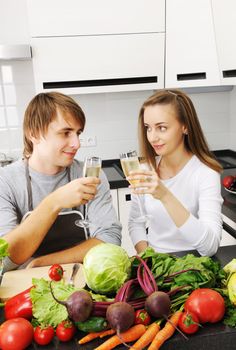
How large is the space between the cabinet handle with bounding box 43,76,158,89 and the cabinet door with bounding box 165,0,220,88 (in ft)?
0.51

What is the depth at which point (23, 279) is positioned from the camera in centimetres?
116

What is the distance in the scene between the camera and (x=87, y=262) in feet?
3.32

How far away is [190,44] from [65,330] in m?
2.29

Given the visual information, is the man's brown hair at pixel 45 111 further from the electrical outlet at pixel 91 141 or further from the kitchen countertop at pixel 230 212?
the electrical outlet at pixel 91 141

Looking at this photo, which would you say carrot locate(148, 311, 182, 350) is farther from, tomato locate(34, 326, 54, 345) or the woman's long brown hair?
the woman's long brown hair

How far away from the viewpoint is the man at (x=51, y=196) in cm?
135

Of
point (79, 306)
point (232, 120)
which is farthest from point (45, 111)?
point (232, 120)

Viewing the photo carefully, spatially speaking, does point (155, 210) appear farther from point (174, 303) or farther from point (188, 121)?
point (174, 303)

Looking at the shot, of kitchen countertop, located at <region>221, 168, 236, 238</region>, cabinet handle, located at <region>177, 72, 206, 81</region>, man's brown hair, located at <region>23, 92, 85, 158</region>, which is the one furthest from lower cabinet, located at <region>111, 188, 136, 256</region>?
man's brown hair, located at <region>23, 92, 85, 158</region>

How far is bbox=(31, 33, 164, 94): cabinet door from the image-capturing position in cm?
248

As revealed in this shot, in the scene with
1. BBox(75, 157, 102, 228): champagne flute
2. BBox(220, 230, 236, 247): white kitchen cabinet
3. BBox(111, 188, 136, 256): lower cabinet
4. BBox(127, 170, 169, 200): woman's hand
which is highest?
BBox(75, 157, 102, 228): champagne flute

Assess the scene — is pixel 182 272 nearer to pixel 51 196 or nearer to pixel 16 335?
pixel 16 335

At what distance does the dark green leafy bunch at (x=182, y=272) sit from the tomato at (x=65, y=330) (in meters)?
0.24

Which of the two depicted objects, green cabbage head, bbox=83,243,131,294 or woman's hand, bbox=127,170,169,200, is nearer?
green cabbage head, bbox=83,243,131,294
